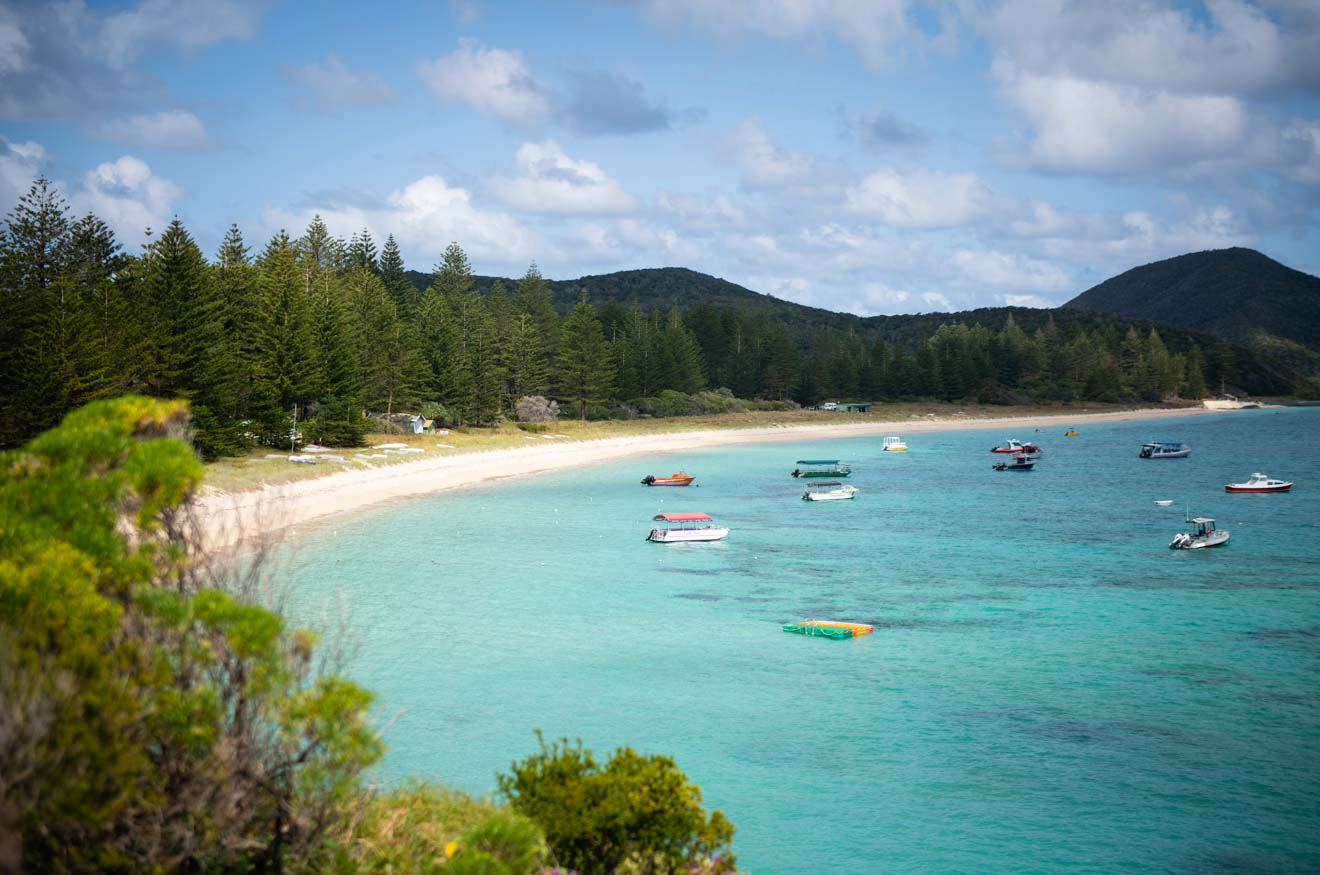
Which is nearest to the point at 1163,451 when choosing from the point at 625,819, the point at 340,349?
the point at 340,349

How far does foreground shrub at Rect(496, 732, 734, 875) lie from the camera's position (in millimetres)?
9227

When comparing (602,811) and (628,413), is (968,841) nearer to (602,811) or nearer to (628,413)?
(602,811)

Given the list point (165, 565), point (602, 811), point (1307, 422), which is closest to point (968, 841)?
point (602, 811)

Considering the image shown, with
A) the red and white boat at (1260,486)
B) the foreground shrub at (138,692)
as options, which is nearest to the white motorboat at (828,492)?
the red and white boat at (1260,486)

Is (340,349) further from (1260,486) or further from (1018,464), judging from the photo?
(1260,486)

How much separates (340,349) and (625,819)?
68.0m

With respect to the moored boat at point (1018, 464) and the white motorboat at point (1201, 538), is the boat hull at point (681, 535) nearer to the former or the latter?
the white motorboat at point (1201, 538)

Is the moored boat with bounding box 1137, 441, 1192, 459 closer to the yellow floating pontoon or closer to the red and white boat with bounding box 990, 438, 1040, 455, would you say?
the red and white boat with bounding box 990, 438, 1040, 455

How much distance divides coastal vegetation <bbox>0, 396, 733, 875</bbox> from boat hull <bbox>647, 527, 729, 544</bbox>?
3288cm

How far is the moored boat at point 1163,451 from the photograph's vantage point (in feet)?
297

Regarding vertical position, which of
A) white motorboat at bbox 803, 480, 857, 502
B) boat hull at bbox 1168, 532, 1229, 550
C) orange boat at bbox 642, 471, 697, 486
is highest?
orange boat at bbox 642, 471, 697, 486

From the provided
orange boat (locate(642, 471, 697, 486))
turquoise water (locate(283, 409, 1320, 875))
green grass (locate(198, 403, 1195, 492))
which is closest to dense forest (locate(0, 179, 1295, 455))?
green grass (locate(198, 403, 1195, 492))

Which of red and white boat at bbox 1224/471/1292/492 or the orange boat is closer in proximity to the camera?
red and white boat at bbox 1224/471/1292/492

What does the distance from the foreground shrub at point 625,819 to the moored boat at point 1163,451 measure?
92.6 meters
